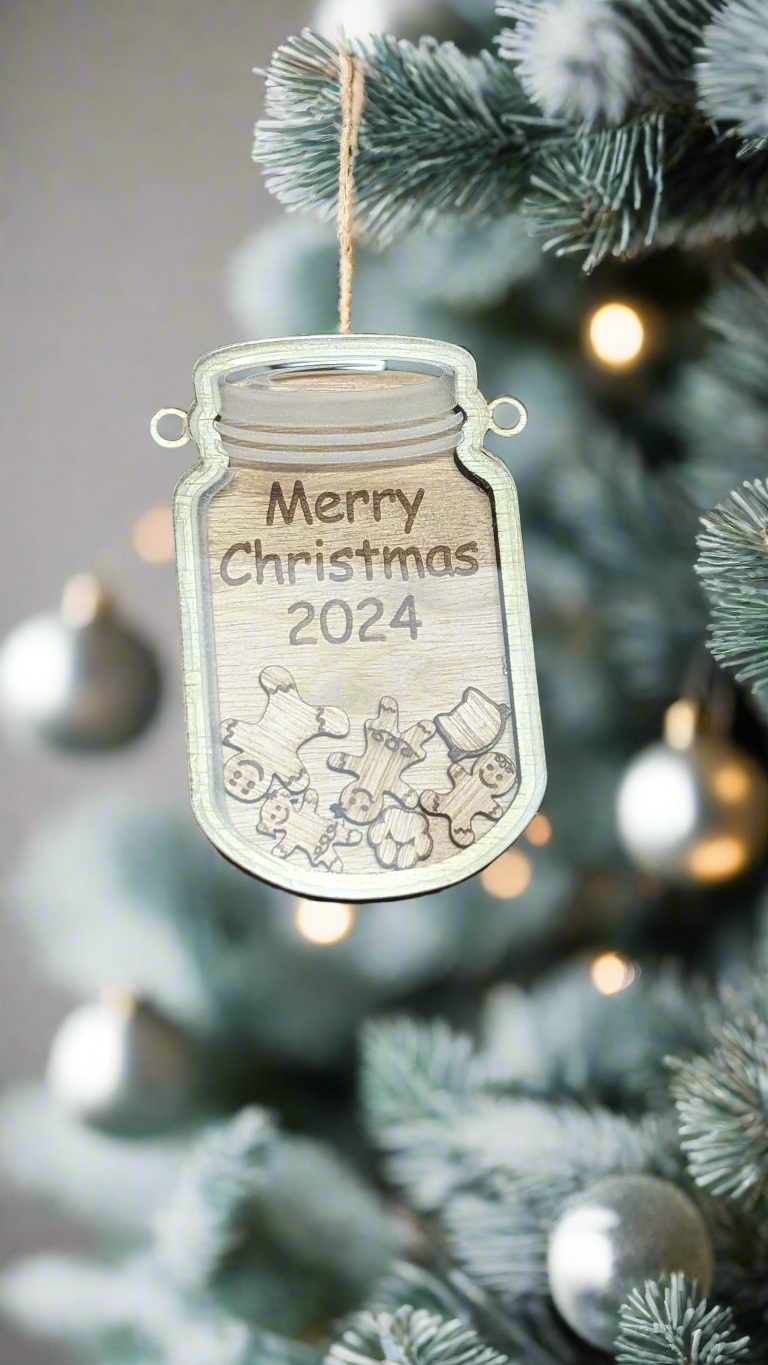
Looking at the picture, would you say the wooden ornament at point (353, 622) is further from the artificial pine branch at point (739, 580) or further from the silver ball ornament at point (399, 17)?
the silver ball ornament at point (399, 17)

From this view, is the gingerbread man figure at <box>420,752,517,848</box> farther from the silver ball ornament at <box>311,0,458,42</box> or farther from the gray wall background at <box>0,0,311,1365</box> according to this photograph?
the gray wall background at <box>0,0,311,1365</box>

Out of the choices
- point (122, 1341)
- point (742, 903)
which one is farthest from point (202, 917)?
point (742, 903)

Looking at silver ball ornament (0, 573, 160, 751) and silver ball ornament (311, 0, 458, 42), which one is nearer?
silver ball ornament (311, 0, 458, 42)

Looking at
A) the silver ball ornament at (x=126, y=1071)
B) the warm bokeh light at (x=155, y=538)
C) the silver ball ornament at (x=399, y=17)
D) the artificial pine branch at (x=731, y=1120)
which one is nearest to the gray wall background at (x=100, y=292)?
the warm bokeh light at (x=155, y=538)

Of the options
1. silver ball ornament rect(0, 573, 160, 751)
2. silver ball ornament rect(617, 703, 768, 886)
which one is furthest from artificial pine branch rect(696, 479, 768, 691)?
silver ball ornament rect(0, 573, 160, 751)

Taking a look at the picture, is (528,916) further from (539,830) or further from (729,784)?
(729,784)

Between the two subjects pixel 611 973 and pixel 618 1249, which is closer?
pixel 618 1249

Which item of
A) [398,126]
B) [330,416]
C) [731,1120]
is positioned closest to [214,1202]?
[731,1120]
